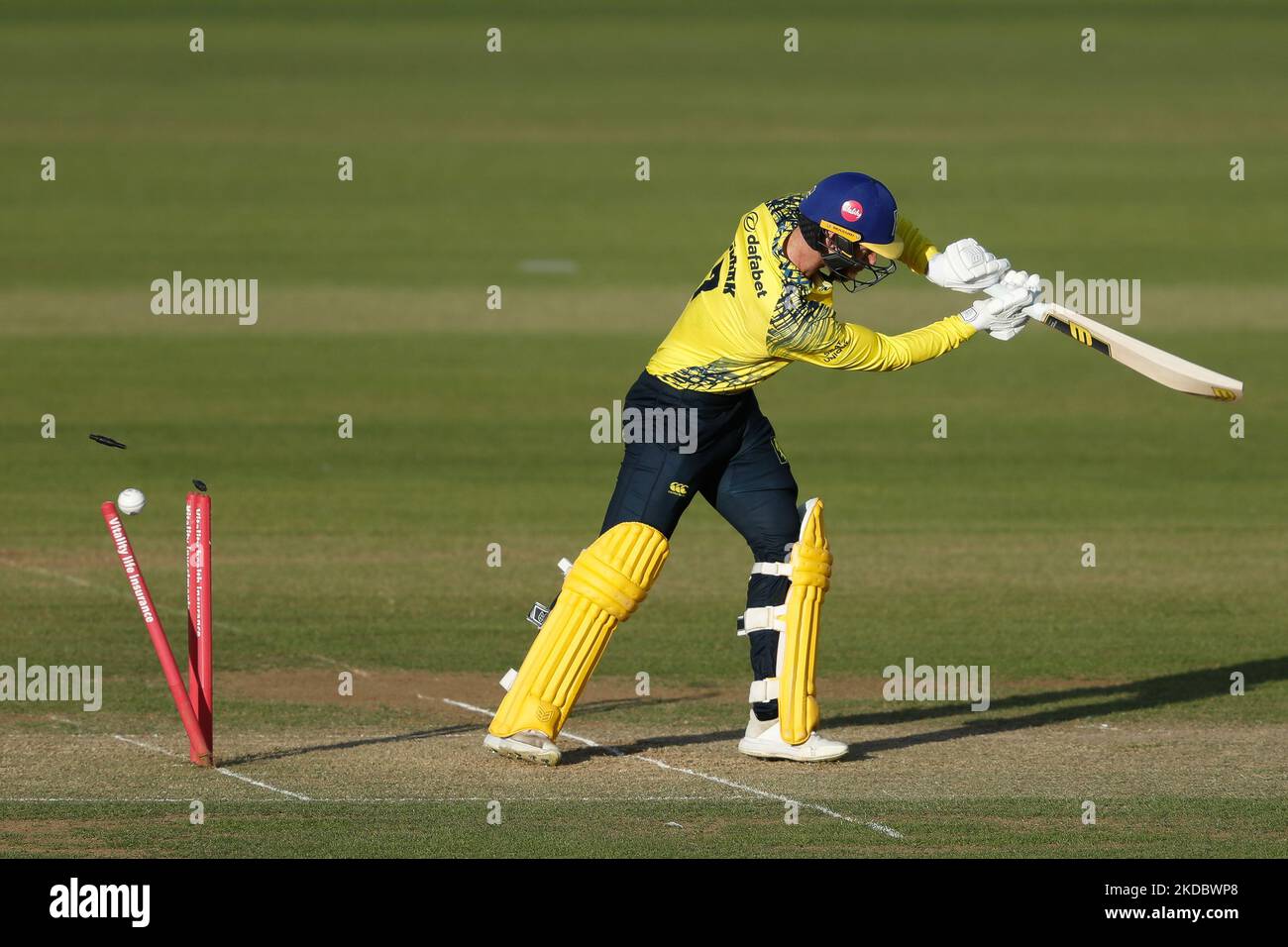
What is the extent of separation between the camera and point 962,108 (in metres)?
44.2

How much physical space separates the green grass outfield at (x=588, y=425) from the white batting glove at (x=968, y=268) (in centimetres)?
230

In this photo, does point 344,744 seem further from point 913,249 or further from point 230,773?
point 913,249

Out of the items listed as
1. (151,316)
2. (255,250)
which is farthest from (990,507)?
(255,250)

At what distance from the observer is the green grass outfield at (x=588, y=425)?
32.6 ft

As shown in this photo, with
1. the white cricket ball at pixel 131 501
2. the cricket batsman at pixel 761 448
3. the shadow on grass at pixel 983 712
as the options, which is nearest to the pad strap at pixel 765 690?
the cricket batsman at pixel 761 448

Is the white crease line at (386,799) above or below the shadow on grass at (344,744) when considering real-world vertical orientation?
below

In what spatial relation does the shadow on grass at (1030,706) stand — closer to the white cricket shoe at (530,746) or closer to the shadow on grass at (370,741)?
the white cricket shoe at (530,746)

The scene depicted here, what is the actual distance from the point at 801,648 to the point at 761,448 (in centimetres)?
100

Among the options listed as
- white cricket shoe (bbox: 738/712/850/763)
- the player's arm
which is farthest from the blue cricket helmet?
white cricket shoe (bbox: 738/712/850/763)

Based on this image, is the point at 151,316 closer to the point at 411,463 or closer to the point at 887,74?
the point at 411,463

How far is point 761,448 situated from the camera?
10500 millimetres

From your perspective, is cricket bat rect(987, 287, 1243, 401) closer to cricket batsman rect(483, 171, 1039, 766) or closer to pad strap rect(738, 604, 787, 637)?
cricket batsman rect(483, 171, 1039, 766)

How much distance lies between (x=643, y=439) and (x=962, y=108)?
116ft

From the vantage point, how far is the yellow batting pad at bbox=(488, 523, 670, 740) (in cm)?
1017
